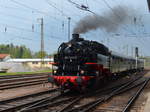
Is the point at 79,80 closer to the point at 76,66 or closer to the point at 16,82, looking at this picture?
the point at 76,66

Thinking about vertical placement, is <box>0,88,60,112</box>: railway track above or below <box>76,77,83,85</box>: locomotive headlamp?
below

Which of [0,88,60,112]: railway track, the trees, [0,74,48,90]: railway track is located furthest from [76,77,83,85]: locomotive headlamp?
the trees

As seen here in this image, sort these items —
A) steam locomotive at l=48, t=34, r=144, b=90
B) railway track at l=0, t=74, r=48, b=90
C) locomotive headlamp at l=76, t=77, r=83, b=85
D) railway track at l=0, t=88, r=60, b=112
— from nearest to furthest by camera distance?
railway track at l=0, t=88, r=60, b=112 → locomotive headlamp at l=76, t=77, r=83, b=85 → steam locomotive at l=48, t=34, r=144, b=90 → railway track at l=0, t=74, r=48, b=90

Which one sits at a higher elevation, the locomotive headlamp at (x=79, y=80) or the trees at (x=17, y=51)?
the trees at (x=17, y=51)

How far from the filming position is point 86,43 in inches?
520

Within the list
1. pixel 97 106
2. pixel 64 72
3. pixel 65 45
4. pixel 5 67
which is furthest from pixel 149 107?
pixel 5 67

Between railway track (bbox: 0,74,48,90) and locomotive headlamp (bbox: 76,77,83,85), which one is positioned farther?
railway track (bbox: 0,74,48,90)

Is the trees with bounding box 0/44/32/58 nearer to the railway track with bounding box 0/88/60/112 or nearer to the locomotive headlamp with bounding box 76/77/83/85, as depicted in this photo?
the railway track with bounding box 0/88/60/112

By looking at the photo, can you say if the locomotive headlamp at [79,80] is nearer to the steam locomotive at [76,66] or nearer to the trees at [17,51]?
the steam locomotive at [76,66]

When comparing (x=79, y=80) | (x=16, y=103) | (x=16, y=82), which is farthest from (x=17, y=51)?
(x=16, y=103)

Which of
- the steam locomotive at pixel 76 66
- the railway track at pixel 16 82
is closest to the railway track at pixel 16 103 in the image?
the steam locomotive at pixel 76 66

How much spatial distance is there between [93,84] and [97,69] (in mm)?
867

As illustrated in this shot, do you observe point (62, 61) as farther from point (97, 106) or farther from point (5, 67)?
point (5, 67)

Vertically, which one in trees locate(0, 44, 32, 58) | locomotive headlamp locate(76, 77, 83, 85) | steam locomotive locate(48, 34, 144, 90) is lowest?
locomotive headlamp locate(76, 77, 83, 85)
